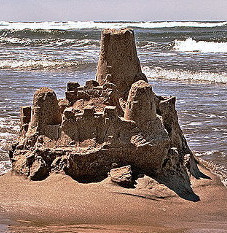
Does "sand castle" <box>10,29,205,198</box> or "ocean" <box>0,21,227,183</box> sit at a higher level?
"sand castle" <box>10,29,205,198</box>

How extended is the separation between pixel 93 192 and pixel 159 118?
140cm

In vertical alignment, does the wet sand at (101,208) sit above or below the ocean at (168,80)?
above

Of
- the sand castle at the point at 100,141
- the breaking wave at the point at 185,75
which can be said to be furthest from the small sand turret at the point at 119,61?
the breaking wave at the point at 185,75

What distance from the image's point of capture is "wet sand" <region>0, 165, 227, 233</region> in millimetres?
5500

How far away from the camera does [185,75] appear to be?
21.6 m

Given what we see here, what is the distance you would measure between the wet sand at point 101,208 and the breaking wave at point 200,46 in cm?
2735

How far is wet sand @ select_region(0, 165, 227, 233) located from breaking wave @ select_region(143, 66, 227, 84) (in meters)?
14.1

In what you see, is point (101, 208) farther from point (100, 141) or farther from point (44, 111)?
point (44, 111)

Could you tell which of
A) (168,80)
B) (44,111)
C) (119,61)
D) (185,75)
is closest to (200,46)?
(185,75)

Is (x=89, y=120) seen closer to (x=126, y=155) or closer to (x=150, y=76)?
(x=126, y=155)

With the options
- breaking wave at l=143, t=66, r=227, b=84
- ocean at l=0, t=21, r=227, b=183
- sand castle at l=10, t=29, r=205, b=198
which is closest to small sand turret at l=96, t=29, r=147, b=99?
sand castle at l=10, t=29, r=205, b=198

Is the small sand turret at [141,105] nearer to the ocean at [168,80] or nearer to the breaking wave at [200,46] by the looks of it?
the ocean at [168,80]

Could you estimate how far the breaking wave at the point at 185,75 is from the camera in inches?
813

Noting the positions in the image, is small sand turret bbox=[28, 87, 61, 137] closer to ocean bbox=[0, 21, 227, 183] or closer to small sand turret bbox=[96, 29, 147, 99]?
small sand turret bbox=[96, 29, 147, 99]
